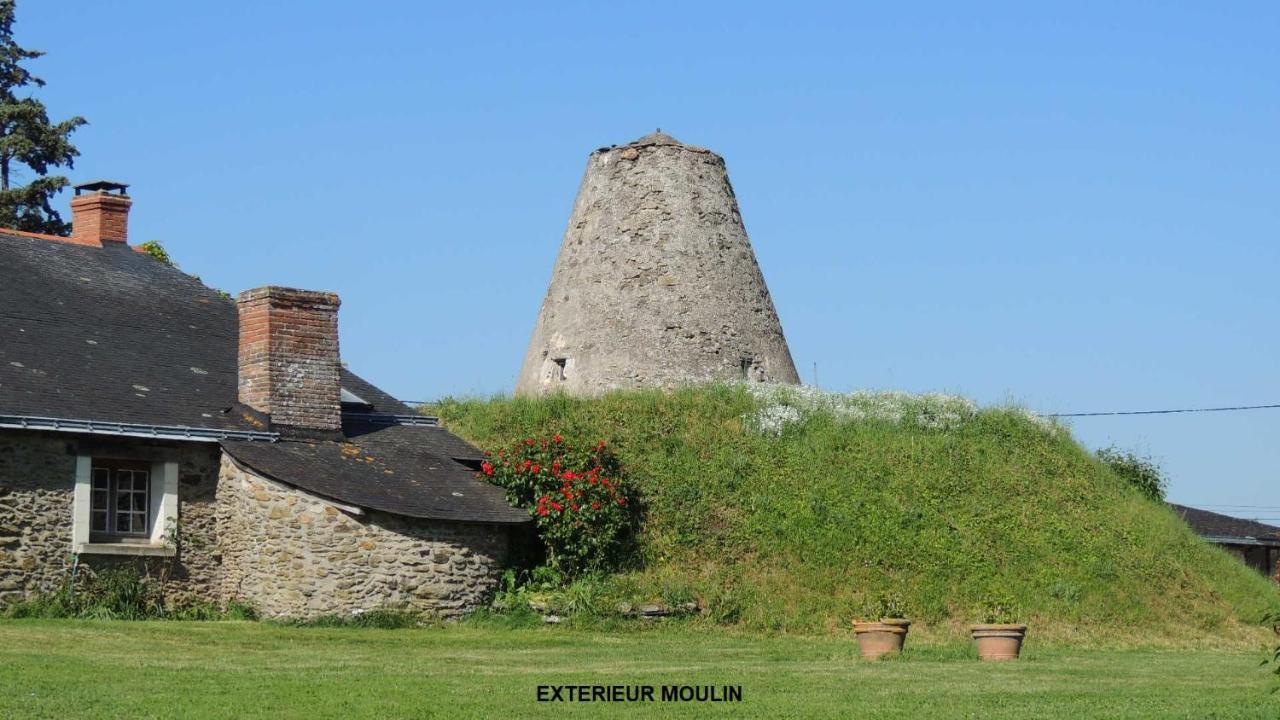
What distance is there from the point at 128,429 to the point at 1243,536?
28.1 metres

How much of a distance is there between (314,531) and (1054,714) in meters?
10.7

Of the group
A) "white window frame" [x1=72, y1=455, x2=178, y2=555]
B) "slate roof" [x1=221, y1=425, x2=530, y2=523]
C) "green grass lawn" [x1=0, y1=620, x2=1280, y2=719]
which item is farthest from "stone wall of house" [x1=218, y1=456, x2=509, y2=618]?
"green grass lawn" [x1=0, y1=620, x2=1280, y2=719]

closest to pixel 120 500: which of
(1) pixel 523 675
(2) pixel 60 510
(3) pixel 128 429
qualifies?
(2) pixel 60 510

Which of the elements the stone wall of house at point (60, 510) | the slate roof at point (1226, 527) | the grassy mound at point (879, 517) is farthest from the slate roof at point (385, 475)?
the slate roof at point (1226, 527)

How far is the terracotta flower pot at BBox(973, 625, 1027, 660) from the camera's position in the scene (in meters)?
17.4

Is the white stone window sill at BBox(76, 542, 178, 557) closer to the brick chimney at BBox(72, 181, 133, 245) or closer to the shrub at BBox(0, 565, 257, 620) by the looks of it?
the shrub at BBox(0, 565, 257, 620)

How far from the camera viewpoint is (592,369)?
28828 mm

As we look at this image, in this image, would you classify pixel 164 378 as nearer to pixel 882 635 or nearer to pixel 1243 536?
pixel 882 635

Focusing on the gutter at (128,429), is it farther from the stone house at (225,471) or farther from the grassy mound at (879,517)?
the grassy mound at (879,517)

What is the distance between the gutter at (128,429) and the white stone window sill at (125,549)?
1.36 meters

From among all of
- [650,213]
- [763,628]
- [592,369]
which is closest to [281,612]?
[763,628]

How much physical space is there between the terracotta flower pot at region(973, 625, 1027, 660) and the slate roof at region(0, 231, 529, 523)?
6785 mm

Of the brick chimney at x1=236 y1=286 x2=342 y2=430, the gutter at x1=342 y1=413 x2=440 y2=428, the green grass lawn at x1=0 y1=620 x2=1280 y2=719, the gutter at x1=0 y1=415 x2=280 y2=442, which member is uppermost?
the brick chimney at x1=236 y1=286 x2=342 y2=430

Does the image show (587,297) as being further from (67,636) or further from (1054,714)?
(1054,714)
